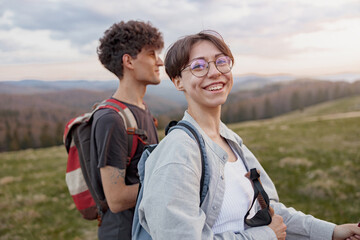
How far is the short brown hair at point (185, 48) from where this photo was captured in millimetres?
2480

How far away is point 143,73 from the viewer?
395cm

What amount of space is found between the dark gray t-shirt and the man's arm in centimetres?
7

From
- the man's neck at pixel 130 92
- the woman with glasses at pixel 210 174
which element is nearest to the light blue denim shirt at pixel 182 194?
the woman with glasses at pixel 210 174

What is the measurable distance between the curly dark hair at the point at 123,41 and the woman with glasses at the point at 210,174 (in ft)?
4.79

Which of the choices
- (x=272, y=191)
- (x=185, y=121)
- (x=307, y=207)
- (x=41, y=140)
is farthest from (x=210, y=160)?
(x=41, y=140)

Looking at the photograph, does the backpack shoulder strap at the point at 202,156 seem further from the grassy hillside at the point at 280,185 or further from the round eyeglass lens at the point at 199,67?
the grassy hillside at the point at 280,185

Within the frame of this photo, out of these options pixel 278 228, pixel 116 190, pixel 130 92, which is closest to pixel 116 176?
pixel 116 190

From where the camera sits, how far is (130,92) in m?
3.86

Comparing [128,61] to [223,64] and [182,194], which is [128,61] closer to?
[223,64]

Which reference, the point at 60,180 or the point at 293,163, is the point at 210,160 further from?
the point at 60,180

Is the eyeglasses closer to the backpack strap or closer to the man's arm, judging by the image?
the backpack strap

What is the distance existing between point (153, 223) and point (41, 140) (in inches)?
1732

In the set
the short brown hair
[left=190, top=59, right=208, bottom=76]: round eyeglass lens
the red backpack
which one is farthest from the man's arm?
[left=190, top=59, right=208, bottom=76]: round eyeglass lens

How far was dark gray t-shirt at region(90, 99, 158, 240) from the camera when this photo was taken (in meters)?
3.21
